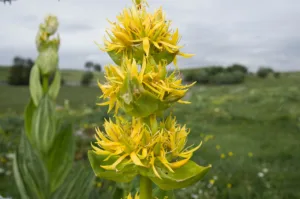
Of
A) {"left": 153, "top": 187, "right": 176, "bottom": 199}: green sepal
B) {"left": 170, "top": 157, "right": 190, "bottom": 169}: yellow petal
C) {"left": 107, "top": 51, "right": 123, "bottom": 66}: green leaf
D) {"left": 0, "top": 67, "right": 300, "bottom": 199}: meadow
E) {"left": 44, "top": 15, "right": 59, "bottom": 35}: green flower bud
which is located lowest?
{"left": 0, "top": 67, "right": 300, "bottom": 199}: meadow

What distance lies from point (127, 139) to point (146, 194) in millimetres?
237

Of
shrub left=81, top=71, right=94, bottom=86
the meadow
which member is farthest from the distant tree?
the meadow

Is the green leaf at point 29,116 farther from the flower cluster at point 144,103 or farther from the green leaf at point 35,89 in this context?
the flower cluster at point 144,103

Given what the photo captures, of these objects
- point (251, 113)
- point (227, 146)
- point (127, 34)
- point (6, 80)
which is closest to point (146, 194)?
point (127, 34)

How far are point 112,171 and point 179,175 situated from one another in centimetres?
25

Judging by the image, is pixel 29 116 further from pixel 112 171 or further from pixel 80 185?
pixel 112 171

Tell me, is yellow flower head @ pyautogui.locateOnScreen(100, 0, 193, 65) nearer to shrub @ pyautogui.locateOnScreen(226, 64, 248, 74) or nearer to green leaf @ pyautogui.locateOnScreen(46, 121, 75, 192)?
green leaf @ pyautogui.locateOnScreen(46, 121, 75, 192)

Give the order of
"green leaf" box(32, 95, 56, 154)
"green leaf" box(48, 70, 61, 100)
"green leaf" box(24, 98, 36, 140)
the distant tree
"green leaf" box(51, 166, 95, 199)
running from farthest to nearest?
1. the distant tree
2. "green leaf" box(48, 70, 61, 100)
3. "green leaf" box(24, 98, 36, 140)
4. "green leaf" box(32, 95, 56, 154)
5. "green leaf" box(51, 166, 95, 199)

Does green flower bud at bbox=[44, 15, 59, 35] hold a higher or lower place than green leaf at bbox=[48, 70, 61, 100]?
higher

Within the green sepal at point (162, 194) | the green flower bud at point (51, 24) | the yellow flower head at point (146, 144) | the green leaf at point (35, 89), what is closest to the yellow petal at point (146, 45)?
the yellow flower head at point (146, 144)

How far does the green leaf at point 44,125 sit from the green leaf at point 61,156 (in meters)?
0.08

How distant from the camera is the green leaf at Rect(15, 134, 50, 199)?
3.33m

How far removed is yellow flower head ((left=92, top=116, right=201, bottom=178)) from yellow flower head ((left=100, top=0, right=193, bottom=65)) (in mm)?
253

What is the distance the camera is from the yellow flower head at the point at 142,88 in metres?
1.26
